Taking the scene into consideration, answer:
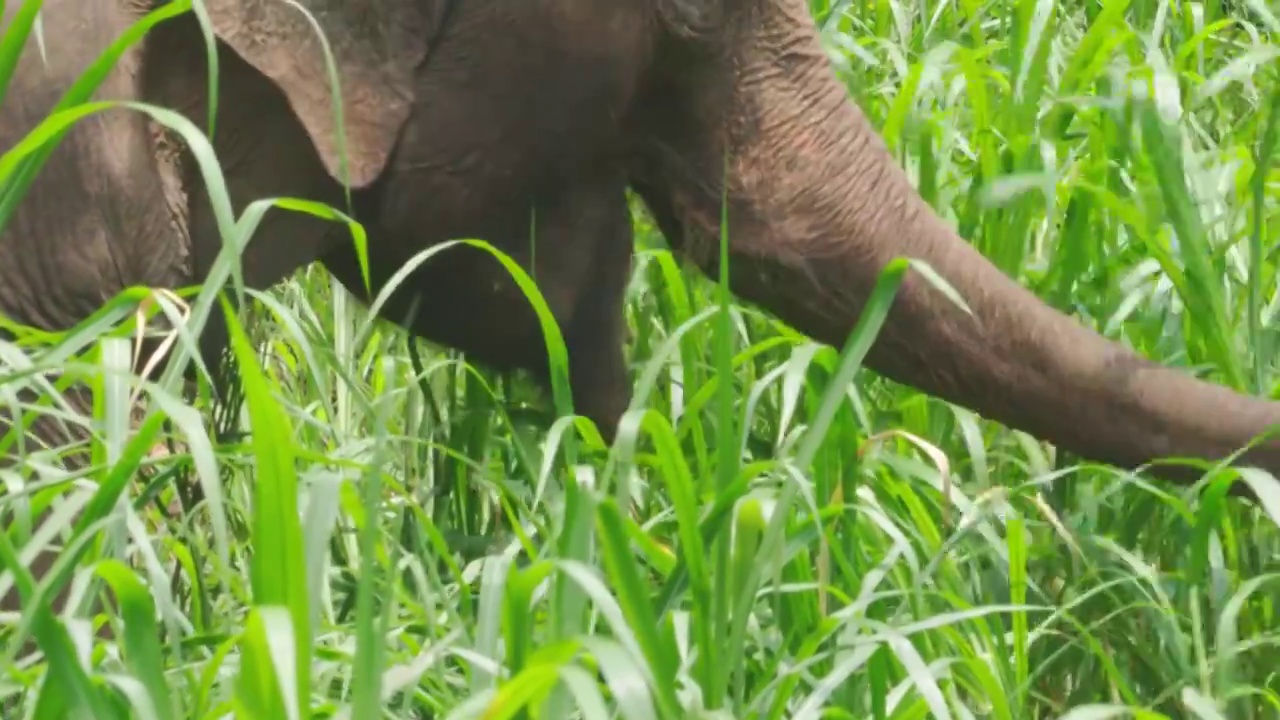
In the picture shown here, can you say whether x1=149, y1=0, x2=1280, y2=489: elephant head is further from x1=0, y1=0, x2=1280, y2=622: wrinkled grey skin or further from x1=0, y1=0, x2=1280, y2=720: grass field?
x1=0, y1=0, x2=1280, y2=720: grass field

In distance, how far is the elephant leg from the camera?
227 centimetres

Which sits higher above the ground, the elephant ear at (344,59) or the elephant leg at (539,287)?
the elephant ear at (344,59)

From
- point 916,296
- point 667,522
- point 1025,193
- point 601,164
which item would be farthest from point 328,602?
point 1025,193

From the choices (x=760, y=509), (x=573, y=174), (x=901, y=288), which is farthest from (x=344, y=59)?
(x=760, y=509)

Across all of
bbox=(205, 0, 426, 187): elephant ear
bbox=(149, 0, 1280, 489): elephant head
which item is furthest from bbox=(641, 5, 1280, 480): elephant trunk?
bbox=(205, 0, 426, 187): elephant ear

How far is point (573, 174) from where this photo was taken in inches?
87.5

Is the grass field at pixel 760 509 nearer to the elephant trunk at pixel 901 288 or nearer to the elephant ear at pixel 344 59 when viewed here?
the elephant trunk at pixel 901 288

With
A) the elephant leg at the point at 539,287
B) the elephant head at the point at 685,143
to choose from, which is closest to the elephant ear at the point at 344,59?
the elephant head at the point at 685,143

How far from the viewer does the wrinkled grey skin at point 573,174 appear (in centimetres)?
195

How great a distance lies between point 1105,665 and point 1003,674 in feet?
0.42

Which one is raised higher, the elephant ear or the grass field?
the elephant ear

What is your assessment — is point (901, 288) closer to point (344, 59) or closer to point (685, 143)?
point (685, 143)

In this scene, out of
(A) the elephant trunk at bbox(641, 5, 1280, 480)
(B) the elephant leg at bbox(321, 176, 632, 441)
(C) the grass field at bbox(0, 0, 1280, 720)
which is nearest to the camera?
(C) the grass field at bbox(0, 0, 1280, 720)

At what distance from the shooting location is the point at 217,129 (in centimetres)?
209
